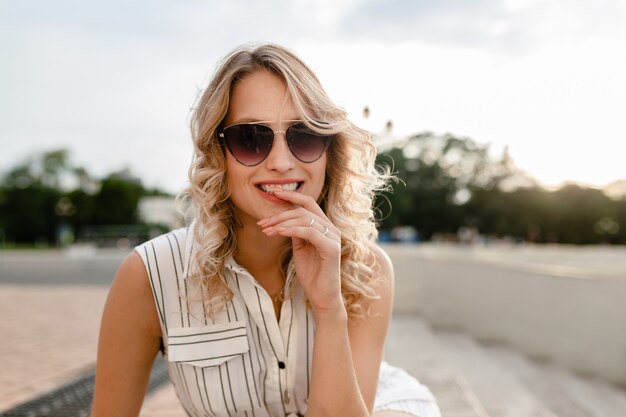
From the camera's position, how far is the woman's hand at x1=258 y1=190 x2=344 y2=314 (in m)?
1.54

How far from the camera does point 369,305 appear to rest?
1826mm

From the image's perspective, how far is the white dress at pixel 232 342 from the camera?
164cm

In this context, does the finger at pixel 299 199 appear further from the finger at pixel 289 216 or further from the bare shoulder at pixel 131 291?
the bare shoulder at pixel 131 291

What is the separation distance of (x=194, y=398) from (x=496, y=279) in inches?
208

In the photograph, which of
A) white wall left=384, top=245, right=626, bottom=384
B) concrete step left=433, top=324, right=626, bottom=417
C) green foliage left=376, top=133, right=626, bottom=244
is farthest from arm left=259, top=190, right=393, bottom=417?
green foliage left=376, top=133, right=626, bottom=244

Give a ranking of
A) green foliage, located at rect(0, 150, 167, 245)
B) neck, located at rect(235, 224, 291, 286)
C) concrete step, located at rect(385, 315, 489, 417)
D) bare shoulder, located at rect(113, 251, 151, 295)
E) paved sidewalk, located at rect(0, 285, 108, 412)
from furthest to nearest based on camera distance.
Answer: green foliage, located at rect(0, 150, 167, 245), paved sidewalk, located at rect(0, 285, 108, 412), concrete step, located at rect(385, 315, 489, 417), neck, located at rect(235, 224, 291, 286), bare shoulder, located at rect(113, 251, 151, 295)

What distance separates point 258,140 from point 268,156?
54mm

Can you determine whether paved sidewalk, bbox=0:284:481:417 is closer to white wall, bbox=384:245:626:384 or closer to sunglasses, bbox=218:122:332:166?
white wall, bbox=384:245:626:384

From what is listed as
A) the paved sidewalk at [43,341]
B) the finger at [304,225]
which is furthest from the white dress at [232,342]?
the paved sidewalk at [43,341]

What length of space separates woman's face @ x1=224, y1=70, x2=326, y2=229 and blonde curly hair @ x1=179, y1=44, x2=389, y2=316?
29 mm

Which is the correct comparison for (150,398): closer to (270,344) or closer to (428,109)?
(270,344)

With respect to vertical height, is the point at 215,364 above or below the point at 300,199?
below

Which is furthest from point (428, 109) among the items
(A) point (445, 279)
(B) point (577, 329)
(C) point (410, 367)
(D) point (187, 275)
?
(A) point (445, 279)

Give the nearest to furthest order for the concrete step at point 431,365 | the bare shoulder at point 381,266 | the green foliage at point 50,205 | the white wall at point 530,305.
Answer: the bare shoulder at point 381,266 → the concrete step at point 431,365 → the white wall at point 530,305 → the green foliage at point 50,205
